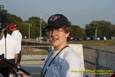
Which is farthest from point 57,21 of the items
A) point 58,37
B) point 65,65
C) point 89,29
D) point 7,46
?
point 89,29

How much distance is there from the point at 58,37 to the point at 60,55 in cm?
23

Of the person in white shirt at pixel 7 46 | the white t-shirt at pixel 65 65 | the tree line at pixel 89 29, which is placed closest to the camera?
the white t-shirt at pixel 65 65

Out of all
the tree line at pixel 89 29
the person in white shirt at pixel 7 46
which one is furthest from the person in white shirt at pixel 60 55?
the tree line at pixel 89 29

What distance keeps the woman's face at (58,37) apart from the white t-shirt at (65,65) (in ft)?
0.41

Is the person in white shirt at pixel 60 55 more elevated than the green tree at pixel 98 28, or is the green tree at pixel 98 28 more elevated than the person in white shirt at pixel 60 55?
the person in white shirt at pixel 60 55

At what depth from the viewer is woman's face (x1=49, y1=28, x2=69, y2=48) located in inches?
178

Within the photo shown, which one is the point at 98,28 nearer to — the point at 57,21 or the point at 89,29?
the point at 89,29

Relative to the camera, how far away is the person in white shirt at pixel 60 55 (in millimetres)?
4184

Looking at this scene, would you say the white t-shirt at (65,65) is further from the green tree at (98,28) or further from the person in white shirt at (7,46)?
the green tree at (98,28)

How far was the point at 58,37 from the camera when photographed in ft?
14.9

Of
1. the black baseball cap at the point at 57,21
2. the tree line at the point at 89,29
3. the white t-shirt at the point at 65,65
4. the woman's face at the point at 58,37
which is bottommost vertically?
the tree line at the point at 89,29

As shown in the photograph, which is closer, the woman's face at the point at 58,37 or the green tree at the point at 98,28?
the woman's face at the point at 58,37

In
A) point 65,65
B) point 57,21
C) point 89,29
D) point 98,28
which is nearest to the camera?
point 65,65

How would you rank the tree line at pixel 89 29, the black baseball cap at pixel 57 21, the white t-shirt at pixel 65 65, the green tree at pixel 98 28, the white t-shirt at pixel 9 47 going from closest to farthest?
the white t-shirt at pixel 65 65
the black baseball cap at pixel 57 21
the white t-shirt at pixel 9 47
the tree line at pixel 89 29
the green tree at pixel 98 28
